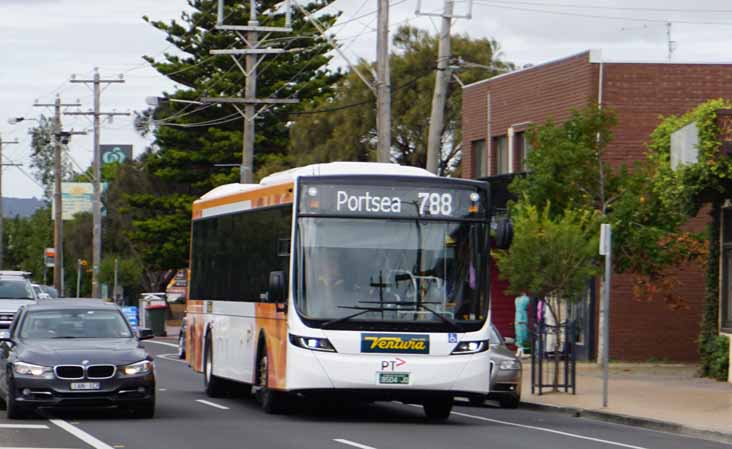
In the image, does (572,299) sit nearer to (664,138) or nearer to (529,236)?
(529,236)

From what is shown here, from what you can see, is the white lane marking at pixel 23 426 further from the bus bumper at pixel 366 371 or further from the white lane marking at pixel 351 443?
the white lane marking at pixel 351 443

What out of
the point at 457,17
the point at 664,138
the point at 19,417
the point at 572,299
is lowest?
the point at 19,417

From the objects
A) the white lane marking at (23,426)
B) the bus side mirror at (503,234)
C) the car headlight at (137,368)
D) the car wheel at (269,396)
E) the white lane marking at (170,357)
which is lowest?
the white lane marking at (170,357)

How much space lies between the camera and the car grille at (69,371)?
18.7 m

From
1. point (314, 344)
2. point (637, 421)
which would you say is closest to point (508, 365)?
point (637, 421)

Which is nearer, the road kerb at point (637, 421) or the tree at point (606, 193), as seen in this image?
the road kerb at point (637, 421)

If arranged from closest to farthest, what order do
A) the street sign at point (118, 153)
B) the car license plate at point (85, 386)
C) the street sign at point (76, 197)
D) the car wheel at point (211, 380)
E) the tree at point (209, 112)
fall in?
the car license plate at point (85, 386) < the car wheel at point (211, 380) < the tree at point (209, 112) < the street sign at point (76, 197) < the street sign at point (118, 153)

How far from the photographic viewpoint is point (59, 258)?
7112 cm

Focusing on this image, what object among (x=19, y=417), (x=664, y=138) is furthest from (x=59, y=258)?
(x=19, y=417)

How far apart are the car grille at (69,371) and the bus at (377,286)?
8.34ft

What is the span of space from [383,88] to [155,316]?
25.5 metres

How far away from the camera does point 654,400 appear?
25250 mm

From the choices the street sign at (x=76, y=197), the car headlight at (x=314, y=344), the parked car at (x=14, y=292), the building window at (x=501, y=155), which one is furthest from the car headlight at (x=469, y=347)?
the street sign at (x=76, y=197)

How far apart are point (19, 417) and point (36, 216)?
10164 cm
